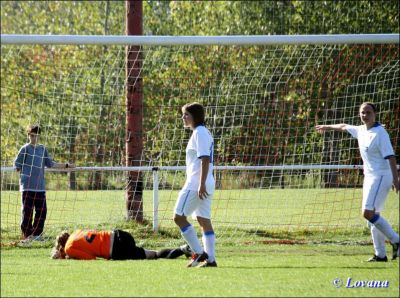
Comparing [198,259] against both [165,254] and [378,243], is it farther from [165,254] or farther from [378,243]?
[378,243]

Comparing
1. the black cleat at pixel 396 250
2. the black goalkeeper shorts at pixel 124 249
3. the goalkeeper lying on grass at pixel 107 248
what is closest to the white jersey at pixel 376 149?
the black cleat at pixel 396 250

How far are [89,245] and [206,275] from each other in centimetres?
212

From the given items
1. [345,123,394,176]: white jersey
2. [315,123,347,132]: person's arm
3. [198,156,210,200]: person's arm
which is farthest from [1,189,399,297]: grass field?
[315,123,347,132]: person's arm

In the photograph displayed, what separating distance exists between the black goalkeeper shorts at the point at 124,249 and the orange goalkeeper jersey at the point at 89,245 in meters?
0.08

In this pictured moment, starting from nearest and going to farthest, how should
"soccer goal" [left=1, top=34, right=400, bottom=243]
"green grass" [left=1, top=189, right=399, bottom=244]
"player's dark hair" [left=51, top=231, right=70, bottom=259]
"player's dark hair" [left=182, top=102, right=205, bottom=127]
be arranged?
"player's dark hair" [left=182, top=102, right=205, bottom=127]
"player's dark hair" [left=51, top=231, right=70, bottom=259]
"soccer goal" [left=1, top=34, right=400, bottom=243]
"green grass" [left=1, top=189, right=399, bottom=244]

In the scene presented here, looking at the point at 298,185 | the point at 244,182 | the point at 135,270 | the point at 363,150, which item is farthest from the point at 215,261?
the point at 298,185

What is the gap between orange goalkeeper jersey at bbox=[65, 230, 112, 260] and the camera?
11086mm

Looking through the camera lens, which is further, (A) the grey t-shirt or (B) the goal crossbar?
(A) the grey t-shirt

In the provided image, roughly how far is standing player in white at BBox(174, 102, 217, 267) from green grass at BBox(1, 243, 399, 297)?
0.28m

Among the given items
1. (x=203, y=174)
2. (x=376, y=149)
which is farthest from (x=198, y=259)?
(x=376, y=149)

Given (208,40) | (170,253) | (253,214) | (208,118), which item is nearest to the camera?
(170,253)

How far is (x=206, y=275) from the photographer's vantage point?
9484 mm

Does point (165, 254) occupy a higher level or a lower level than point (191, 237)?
lower

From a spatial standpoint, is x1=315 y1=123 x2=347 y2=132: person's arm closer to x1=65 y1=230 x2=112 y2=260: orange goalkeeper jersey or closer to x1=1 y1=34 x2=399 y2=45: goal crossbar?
x1=1 y1=34 x2=399 y2=45: goal crossbar
